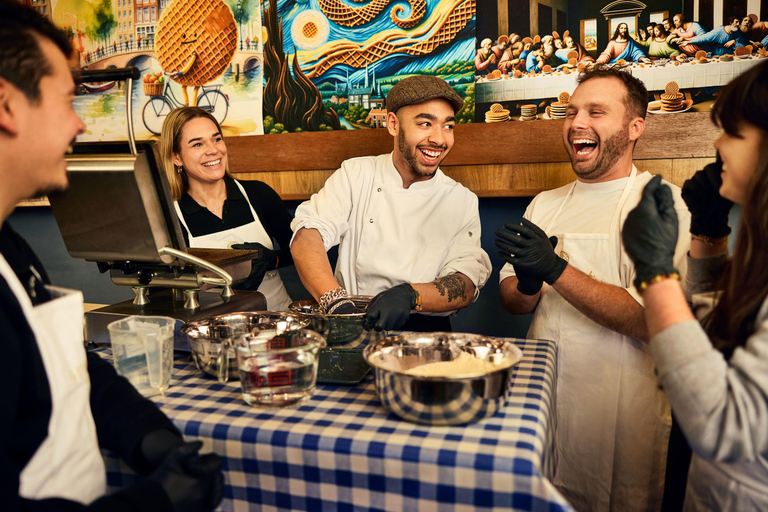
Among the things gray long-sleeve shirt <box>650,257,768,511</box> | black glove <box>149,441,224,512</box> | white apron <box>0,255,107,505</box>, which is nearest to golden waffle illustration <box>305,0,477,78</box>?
gray long-sleeve shirt <box>650,257,768,511</box>

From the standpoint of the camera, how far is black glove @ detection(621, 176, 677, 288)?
102 centimetres

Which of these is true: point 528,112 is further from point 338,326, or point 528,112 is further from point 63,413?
point 63,413

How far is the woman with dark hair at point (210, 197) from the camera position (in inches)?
101

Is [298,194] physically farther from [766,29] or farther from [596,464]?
[766,29]

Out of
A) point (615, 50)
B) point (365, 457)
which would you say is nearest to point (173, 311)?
point (365, 457)

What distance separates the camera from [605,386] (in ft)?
5.89

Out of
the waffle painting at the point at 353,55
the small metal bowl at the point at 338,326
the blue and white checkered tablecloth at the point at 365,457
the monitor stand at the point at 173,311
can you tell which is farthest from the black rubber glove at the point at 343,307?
the waffle painting at the point at 353,55

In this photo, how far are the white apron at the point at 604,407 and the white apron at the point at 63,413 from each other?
1.37m

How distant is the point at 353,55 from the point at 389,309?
179cm

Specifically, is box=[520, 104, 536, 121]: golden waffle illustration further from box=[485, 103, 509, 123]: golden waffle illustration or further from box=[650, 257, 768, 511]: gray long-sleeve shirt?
box=[650, 257, 768, 511]: gray long-sleeve shirt

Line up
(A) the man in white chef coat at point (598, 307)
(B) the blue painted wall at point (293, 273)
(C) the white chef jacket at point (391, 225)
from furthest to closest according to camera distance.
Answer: (B) the blue painted wall at point (293, 273) < (C) the white chef jacket at point (391, 225) < (A) the man in white chef coat at point (598, 307)

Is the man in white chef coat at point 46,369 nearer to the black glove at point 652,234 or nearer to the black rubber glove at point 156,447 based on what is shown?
the black rubber glove at point 156,447

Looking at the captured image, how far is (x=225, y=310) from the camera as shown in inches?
64.7

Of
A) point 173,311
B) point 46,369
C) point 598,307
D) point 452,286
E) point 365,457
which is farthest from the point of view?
point 452,286
